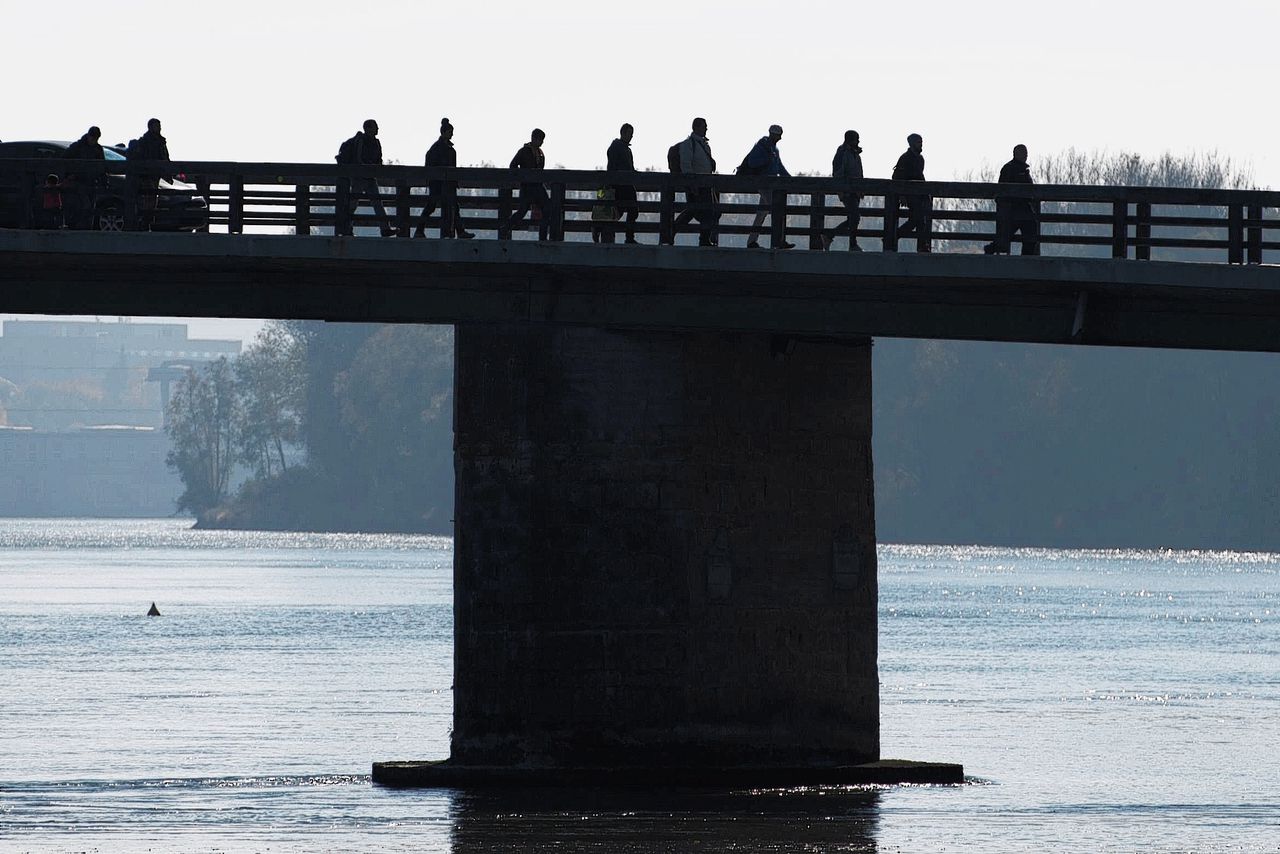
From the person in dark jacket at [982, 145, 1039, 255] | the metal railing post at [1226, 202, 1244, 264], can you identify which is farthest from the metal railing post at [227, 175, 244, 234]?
the metal railing post at [1226, 202, 1244, 264]

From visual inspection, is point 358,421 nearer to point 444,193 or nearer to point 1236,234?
point 444,193

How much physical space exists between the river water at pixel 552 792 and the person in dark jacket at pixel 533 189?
601cm

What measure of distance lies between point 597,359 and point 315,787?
599 cm

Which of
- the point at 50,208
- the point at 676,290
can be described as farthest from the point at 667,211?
the point at 50,208

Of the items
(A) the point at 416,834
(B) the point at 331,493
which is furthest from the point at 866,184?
(B) the point at 331,493

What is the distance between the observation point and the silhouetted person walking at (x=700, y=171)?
2788 centimetres

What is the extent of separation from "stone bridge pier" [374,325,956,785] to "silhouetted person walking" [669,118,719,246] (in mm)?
1211

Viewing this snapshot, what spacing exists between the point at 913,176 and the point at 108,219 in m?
8.72

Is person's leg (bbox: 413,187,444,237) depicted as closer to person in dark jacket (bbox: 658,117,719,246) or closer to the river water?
person in dark jacket (bbox: 658,117,719,246)

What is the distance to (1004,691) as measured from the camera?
1976 inches

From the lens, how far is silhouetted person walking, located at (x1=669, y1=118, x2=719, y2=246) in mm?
27875

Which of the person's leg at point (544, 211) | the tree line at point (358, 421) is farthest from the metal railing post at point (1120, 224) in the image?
the tree line at point (358, 421)

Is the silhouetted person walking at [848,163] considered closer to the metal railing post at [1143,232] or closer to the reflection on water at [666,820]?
the metal railing post at [1143,232]

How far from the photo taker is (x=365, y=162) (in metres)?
28.4
